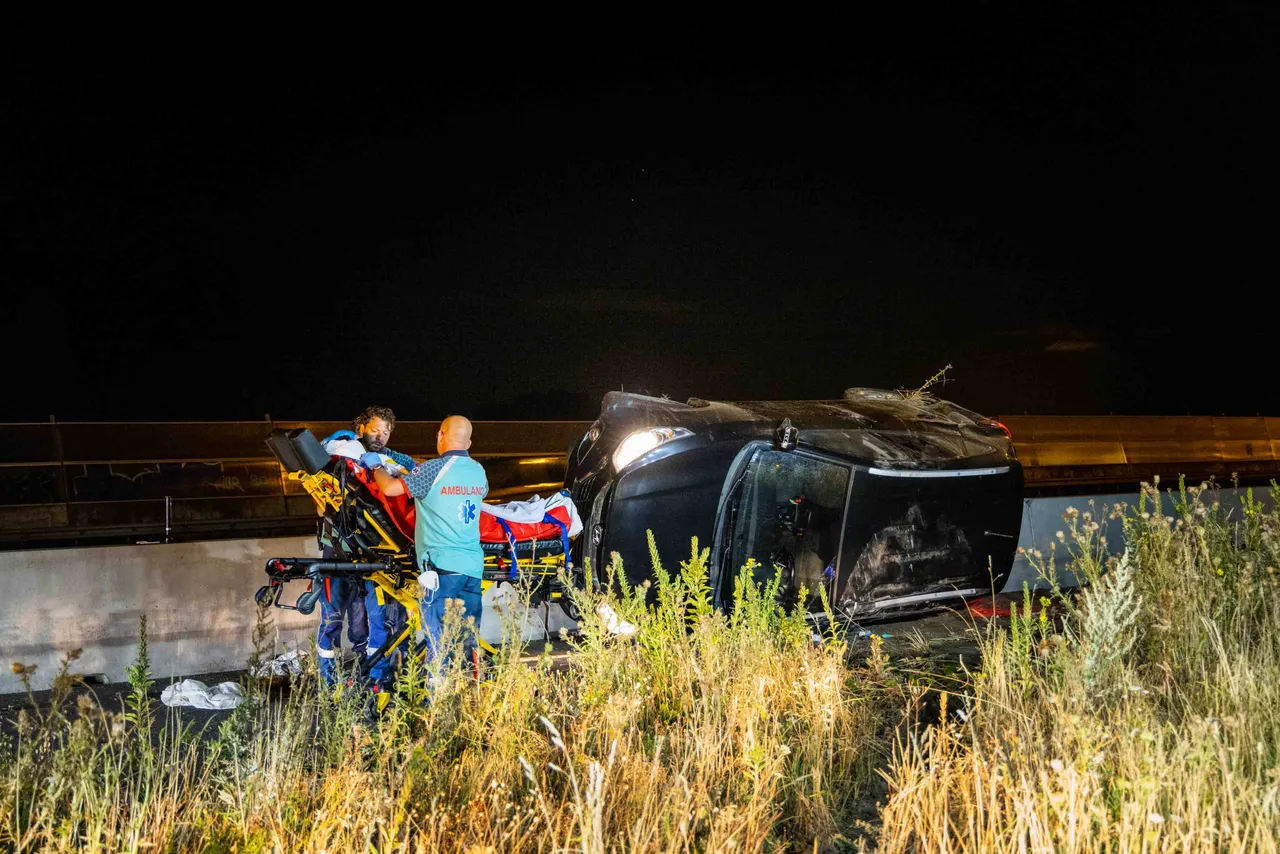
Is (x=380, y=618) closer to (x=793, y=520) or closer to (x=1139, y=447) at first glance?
(x=793, y=520)

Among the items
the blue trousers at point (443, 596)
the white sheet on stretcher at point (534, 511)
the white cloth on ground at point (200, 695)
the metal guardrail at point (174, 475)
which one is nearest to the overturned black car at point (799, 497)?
the white sheet on stretcher at point (534, 511)

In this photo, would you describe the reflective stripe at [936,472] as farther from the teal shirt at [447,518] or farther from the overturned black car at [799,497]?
the teal shirt at [447,518]

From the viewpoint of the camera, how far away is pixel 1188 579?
18.7ft

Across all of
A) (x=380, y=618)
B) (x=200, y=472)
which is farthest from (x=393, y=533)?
(x=200, y=472)

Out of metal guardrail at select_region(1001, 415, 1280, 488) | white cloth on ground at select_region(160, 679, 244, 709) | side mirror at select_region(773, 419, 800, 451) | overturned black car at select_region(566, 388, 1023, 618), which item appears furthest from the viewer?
metal guardrail at select_region(1001, 415, 1280, 488)

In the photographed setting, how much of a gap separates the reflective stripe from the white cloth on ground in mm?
4408

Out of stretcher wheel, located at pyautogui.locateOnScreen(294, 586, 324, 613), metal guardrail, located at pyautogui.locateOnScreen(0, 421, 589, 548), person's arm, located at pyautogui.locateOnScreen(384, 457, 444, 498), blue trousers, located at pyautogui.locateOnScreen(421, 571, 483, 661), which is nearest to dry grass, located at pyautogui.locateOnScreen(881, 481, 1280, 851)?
blue trousers, located at pyautogui.locateOnScreen(421, 571, 483, 661)

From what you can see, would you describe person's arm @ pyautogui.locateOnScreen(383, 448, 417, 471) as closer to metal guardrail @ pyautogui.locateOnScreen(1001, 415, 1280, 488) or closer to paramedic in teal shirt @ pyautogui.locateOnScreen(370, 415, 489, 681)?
paramedic in teal shirt @ pyautogui.locateOnScreen(370, 415, 489, 681)

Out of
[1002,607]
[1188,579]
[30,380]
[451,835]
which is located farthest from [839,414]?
[30,380]

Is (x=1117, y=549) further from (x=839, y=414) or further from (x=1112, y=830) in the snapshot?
(x=1112, y=830)

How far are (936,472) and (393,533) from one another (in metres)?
3.76

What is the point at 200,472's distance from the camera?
15.7 m

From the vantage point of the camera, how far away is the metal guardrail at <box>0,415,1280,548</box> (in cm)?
1350

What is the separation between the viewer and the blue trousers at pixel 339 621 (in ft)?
20.6
